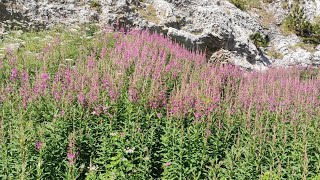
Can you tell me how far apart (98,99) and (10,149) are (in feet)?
6.10

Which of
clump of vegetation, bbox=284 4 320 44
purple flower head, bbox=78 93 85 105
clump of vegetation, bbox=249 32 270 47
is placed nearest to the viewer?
purple flower head, bbox=78 93 85 105

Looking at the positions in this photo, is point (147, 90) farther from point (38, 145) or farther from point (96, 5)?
point (96, 5)

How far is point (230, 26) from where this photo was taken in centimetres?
1548

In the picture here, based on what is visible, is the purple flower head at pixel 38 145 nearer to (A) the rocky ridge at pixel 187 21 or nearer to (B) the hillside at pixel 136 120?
(B) the hillside at pixel 136 120

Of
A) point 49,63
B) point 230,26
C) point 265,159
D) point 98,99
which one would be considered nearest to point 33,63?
point 49,63

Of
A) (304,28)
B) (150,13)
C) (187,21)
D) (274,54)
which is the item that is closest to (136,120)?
(150,13)

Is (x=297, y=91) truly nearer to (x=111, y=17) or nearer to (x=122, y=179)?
(x=122, y=179)

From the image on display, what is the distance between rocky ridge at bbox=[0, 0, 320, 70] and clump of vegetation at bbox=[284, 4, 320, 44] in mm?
651

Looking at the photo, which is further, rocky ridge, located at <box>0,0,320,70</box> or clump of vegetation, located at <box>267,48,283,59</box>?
clump of vegetation, located at <box>267,48,283,59</box>

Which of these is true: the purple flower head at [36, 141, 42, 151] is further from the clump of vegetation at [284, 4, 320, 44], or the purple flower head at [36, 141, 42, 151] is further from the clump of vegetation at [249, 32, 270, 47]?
the clump of vegetation at [284, 4, 320, 44]

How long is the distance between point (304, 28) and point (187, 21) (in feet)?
27.3

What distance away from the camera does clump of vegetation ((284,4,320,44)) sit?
18484 mm

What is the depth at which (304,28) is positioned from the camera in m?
18.8

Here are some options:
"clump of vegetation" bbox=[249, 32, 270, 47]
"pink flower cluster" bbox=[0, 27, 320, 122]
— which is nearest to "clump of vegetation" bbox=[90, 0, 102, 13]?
"pink flower cluster" bbox=[0, 27, 320, 122]
